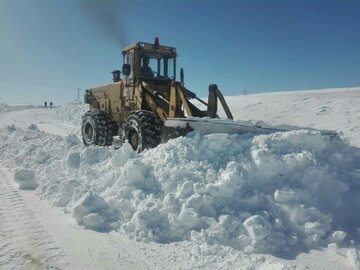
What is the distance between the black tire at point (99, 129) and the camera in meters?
9.73

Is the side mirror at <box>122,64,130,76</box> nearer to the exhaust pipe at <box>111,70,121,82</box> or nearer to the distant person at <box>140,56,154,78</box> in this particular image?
the distant person at <box>140,56,154,78</box>

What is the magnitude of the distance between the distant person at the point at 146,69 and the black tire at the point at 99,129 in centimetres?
205

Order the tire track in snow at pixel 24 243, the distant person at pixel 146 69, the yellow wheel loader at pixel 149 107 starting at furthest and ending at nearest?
1. the distant person at pixel 146 69
2. the yellow wheel loader at pixel 149 107
3. the tire track in snow at pixel 24 243

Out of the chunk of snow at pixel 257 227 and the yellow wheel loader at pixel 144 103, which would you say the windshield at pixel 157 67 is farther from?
the chunk of snow at pixel 257 227

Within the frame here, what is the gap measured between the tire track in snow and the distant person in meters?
4.94

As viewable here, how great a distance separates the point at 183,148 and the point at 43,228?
2374 millimetres

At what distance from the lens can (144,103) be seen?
8672 millimetres

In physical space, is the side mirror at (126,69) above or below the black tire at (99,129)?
above

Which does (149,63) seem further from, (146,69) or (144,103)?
(144,103)

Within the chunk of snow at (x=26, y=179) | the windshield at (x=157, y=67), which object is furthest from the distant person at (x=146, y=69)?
the chunk of snow at (x=26, y=179)

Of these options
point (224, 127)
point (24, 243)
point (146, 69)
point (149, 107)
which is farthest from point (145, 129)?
point (24, 243)

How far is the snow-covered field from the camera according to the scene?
11.6ft

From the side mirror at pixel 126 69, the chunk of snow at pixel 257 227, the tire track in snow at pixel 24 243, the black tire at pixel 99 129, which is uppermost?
the side mirror at pixel 126 69

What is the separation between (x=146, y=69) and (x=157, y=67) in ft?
1.16
